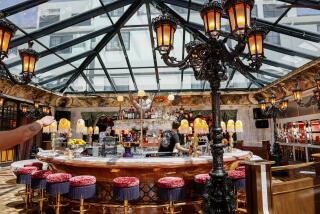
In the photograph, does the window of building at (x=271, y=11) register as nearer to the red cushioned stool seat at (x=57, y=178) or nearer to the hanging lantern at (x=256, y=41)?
the hanging lantern at (x=256, y=41)

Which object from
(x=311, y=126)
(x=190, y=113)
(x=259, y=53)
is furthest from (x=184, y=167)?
(x=190, y=113)

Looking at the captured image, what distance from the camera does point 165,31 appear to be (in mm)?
3221

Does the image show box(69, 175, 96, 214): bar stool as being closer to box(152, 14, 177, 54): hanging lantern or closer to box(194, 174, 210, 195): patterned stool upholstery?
box(194, 174, 210, 195): patterned stool upholstery

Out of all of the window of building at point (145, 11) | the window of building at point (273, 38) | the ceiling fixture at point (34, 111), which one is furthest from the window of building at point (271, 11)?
the ceiling fixture at point (34, 111)

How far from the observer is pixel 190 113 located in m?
13.5

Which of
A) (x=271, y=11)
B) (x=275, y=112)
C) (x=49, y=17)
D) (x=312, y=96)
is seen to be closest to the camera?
(x=271, y=11)

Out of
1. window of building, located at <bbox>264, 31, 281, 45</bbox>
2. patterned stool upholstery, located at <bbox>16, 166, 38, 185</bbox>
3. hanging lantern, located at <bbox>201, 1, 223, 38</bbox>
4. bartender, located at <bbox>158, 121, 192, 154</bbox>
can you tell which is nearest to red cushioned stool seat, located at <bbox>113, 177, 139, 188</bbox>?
bartender, located at <bbox>158, 121, 192, 154</bbox>

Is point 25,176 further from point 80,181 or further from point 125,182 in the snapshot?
point 125,182

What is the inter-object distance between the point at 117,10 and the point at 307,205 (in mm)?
7233

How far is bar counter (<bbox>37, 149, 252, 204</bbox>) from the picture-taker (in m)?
4.16

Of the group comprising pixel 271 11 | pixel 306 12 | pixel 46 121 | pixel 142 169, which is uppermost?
pixel 271 11

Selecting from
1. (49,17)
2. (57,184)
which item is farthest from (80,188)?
(49,17)

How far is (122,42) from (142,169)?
6.52 meters

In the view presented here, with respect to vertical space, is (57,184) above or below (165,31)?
below
